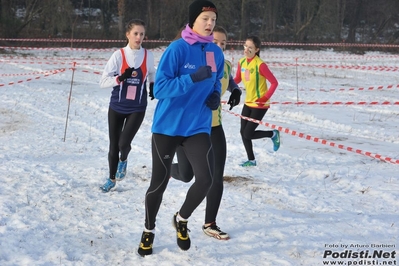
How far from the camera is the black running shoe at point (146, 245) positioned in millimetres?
3963

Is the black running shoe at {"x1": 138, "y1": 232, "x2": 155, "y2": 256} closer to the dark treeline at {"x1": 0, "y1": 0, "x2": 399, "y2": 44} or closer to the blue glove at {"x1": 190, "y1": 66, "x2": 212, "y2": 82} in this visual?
the blue glove at {"x1": 190, "y1": 66, "x2": 212, "y2": 82}

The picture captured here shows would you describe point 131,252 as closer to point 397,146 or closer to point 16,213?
point 16,213

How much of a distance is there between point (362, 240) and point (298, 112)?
7.56m

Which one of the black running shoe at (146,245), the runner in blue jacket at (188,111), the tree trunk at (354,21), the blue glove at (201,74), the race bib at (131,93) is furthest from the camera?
the tree trunk at (354,21)

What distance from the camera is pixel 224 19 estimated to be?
4034 cm

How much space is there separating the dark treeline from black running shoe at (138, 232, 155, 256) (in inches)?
1065

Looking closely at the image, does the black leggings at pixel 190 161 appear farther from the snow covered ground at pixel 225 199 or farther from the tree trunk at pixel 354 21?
the tree trunk at pixel 354 21

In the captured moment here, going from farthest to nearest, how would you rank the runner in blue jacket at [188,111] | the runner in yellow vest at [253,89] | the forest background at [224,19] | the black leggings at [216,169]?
1. the forest background at [224,19]
2. the runner in yellow vest at [253,89]
3. the black leggings at [216,169]
4. the runner in blue jacket at [188,111]

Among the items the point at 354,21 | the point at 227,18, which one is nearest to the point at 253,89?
the point at 227,18

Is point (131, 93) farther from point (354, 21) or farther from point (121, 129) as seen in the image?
point (354, 21)

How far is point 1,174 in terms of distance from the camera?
20.2ft

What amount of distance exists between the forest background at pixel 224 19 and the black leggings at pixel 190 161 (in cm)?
2703

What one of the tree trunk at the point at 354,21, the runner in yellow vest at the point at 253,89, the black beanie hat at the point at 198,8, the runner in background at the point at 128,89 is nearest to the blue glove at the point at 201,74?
the black beanie hat at the point at 198,8

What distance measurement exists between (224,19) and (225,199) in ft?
119
